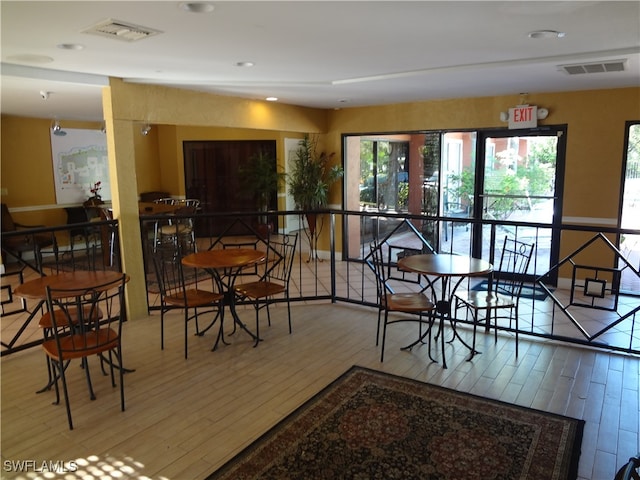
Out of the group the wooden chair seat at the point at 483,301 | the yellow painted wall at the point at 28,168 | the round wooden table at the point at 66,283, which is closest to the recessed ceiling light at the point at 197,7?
the round wooden table at the point at 66,283

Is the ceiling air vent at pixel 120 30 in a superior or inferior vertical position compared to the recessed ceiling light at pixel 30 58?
inferior

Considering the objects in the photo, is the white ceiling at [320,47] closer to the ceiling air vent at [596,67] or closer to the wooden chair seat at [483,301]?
the ceiling air vent at [596,67]

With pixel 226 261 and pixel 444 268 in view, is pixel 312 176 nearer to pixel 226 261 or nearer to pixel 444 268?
pixel 226 261

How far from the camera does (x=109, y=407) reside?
9.95 ft

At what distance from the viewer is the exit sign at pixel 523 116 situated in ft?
19.3

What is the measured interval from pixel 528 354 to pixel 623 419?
95 cm

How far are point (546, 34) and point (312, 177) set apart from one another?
4705mm

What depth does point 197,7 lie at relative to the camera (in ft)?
8.04

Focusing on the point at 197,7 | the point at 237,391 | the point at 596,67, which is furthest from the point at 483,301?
the point at 197,7

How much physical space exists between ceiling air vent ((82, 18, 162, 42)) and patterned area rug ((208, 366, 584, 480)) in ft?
8.04

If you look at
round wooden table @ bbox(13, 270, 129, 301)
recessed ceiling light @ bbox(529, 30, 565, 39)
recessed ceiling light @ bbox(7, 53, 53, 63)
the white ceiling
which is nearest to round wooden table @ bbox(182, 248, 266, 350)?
round wooden table @ bbox(13, 270, 129, 301)

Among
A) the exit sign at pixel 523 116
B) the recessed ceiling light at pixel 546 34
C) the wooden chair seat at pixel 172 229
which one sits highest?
the recessed ceiling light at pixel 546 34

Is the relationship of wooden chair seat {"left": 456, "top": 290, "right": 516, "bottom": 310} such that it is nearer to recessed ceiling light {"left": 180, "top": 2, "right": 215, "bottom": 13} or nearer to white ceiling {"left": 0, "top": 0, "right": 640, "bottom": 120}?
white ceiling {"left": 0, "top": 0, "right": 640, "bottom": 120}

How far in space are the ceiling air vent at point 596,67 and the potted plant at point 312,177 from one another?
384 cm
